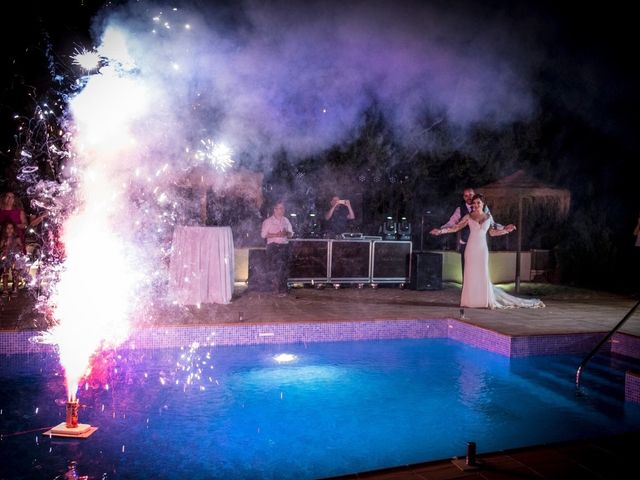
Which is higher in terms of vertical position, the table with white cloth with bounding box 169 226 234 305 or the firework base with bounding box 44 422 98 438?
the table with white cloth with bounding box 169 226 234 305

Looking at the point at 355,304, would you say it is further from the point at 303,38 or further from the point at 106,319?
the point at 303,38

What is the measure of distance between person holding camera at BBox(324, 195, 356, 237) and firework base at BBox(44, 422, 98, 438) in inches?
290

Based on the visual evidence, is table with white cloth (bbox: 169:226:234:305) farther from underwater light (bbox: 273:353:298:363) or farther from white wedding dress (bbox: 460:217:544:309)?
white wedding dress (bbox: 460:217:544:309)

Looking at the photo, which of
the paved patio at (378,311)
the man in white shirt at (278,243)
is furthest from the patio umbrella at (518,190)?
the man in white shirt at (278,243)

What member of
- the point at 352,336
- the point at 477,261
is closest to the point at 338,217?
the point at 477,261

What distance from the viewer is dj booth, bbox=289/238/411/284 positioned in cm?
1077

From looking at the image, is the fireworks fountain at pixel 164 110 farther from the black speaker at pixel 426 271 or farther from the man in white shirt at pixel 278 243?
the black speaker at pixel 426 271

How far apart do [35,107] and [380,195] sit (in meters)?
8.67

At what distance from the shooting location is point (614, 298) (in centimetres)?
1046

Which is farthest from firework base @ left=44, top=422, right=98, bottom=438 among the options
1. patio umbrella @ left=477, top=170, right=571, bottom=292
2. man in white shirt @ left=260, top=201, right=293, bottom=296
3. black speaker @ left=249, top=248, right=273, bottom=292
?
patio umbrella @ left=477, top=170, right=571, bottom=292

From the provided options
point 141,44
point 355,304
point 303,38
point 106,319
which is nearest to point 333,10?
point 303,38

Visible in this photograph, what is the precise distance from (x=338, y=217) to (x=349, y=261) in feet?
3.08

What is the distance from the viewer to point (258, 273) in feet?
32.6

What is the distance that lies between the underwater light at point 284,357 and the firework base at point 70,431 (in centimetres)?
262
